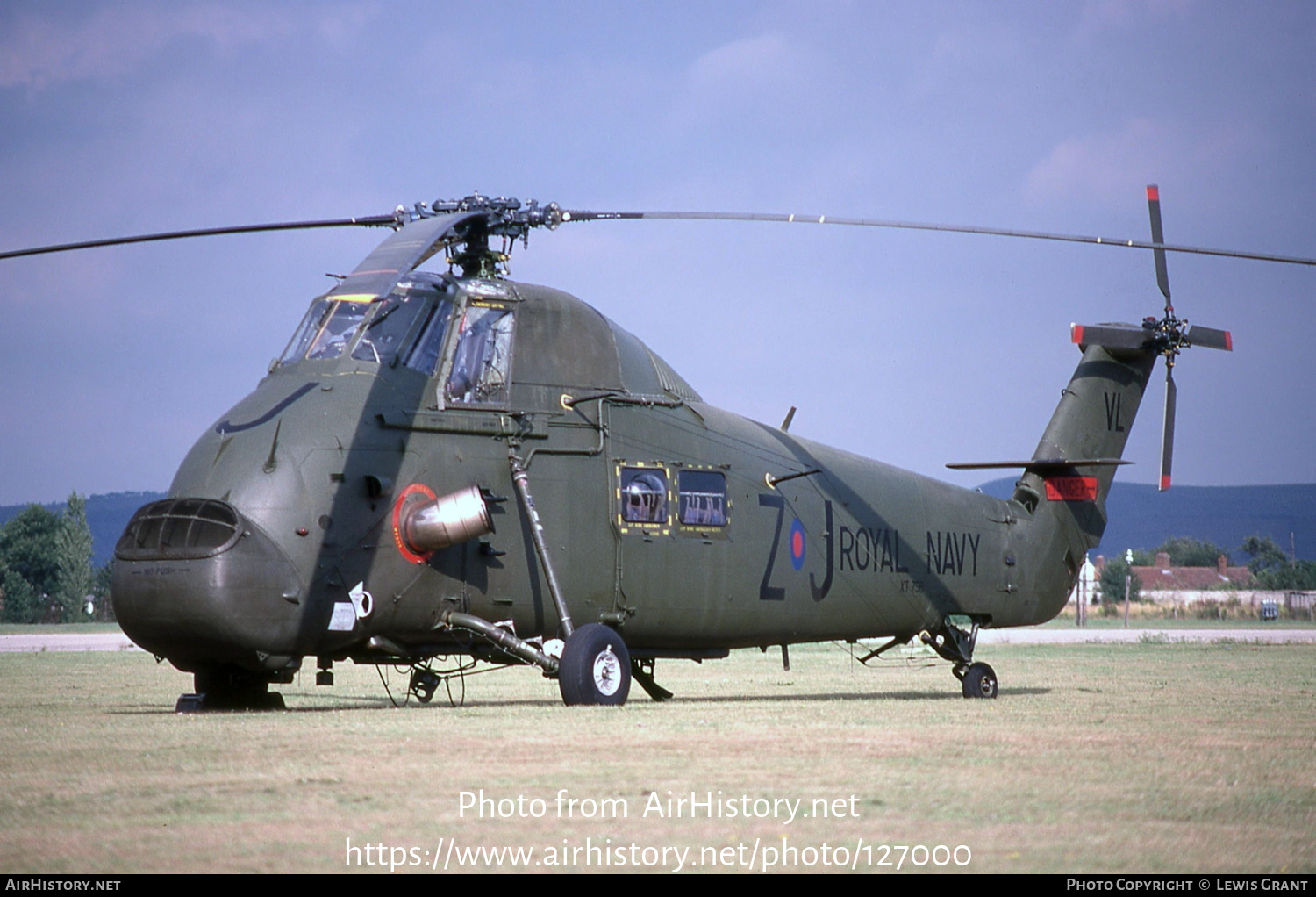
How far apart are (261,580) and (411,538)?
1.65 metres

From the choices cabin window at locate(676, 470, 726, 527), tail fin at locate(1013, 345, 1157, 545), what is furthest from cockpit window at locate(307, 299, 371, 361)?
tail fin at locate(1013, 345, 1157, 545)

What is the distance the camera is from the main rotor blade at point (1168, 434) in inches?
Answer: 827

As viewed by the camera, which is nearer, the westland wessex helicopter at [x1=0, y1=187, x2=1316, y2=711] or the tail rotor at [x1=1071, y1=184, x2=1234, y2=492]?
the westland wessex helicopter at [x1=0, y1=187, x2=1316, y2=711]

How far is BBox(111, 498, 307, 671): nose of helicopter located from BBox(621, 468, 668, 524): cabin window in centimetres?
414

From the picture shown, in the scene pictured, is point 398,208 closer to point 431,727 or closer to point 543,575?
point 543,575

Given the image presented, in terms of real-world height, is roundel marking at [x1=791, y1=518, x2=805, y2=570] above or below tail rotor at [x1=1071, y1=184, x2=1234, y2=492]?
below

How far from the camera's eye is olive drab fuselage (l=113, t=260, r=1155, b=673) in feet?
44.7

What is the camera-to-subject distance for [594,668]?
14.4m

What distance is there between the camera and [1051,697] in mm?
18609

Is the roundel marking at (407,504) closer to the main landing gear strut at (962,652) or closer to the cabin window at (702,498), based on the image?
the cabin window at (702,498)

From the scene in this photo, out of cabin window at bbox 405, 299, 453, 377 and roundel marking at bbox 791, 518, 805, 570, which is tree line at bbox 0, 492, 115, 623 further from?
cabin window at bbox 405, 299, 453, 377

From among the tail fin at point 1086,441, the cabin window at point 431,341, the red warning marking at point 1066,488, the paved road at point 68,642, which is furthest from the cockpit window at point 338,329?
the paved road at point 68,642
